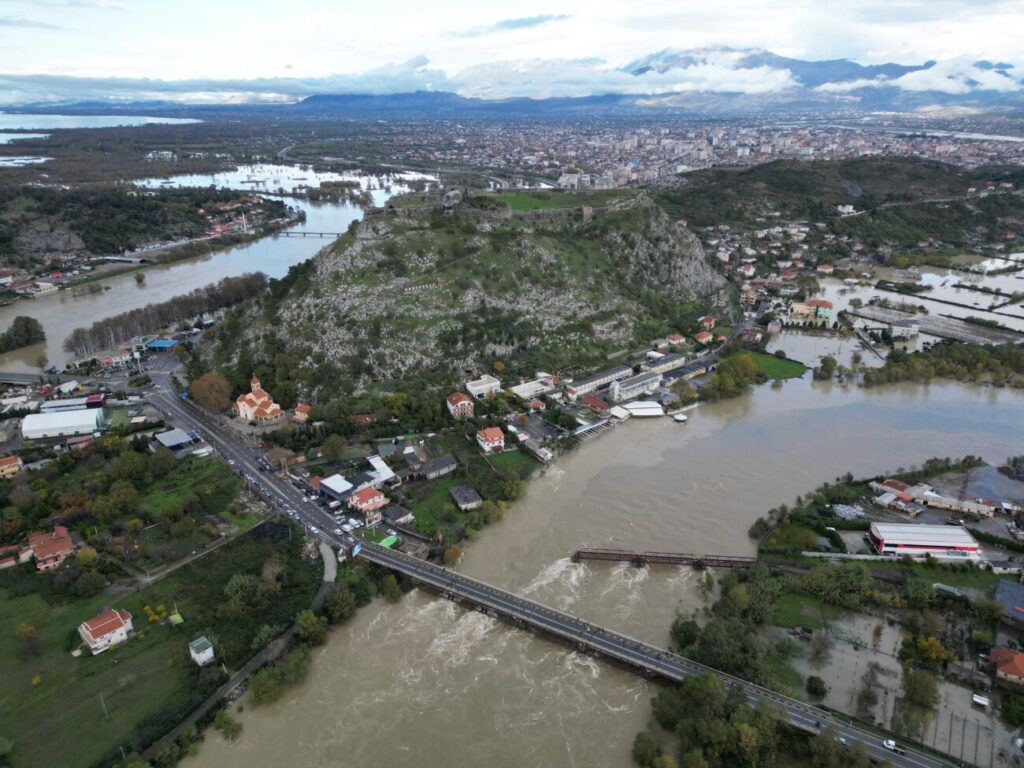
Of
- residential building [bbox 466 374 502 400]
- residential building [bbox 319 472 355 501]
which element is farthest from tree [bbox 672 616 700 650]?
residential building [bbox 466 374 502 400]

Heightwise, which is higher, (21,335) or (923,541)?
(21,335)

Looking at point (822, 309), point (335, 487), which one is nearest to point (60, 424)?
point (335, 487)

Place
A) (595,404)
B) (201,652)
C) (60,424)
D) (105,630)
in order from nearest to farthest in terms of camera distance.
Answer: (201,652) → (105,630) → (60,424) → (595,404)

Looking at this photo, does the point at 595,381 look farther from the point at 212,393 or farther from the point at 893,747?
the point at 893,747

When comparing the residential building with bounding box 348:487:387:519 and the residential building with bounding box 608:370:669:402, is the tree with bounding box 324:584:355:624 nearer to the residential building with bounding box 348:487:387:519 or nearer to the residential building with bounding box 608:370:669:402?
the residential building with bounding box 348:487:387:519

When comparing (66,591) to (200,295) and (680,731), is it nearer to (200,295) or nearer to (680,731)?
(680,731)

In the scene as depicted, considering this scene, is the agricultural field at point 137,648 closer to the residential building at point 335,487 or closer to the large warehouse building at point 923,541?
the residential building at point 335,487

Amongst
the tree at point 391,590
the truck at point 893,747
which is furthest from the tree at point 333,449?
the truck at point 893,747
